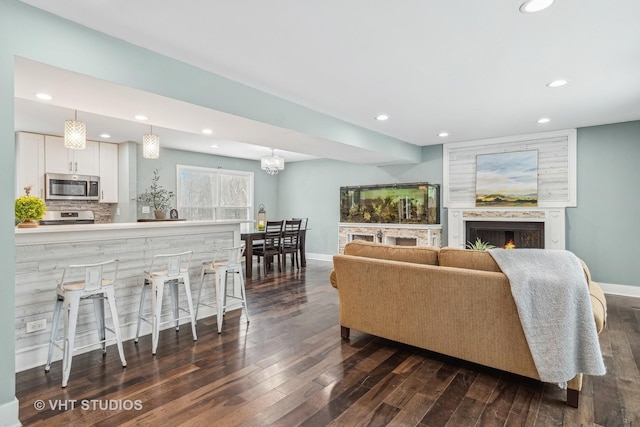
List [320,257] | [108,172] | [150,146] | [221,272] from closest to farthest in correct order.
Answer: [221,272] < [150,146] < [108,172] < [320,257]

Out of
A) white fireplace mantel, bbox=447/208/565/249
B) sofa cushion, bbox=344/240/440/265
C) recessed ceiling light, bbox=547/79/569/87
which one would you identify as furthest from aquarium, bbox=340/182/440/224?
sofa cushion, bbox=344/240/440/265

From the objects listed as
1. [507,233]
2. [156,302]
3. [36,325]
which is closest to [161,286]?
[156,302]

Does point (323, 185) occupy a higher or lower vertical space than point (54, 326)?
higher

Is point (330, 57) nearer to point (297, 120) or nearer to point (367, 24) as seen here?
point (367, 24)

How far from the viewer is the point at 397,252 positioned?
2988 millimetres

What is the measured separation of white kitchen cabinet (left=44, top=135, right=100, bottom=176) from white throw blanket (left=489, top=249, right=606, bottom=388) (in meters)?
6.47

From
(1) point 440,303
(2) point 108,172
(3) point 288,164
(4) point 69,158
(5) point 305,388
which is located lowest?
(5) point 305,388

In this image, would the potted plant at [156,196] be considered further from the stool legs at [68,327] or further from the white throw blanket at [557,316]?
the white throw blanket at [557,316]

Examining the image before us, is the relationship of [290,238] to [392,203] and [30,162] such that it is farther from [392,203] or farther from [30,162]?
[30,162]

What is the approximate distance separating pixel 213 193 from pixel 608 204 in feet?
23.5

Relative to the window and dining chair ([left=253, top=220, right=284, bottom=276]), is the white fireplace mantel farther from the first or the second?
the window

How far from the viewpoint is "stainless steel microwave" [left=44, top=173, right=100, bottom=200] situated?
5.45m

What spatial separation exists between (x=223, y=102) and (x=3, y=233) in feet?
6.36

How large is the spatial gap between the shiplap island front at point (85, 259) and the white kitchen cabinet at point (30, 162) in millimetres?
3121
